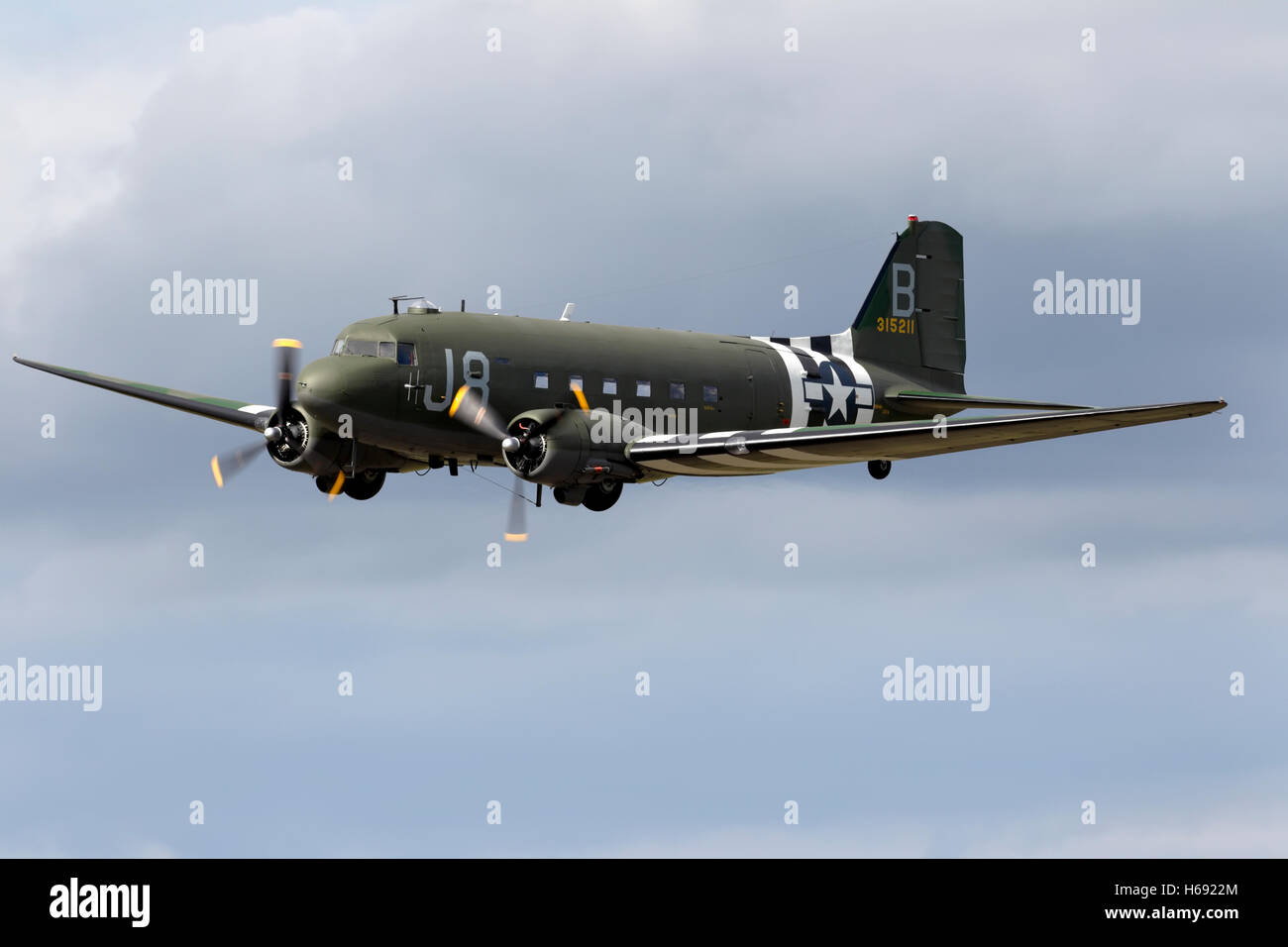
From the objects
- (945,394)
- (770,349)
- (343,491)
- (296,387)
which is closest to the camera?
(296,387)

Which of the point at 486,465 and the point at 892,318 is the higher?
the point at 892,318

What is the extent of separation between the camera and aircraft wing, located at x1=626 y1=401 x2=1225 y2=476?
103ft

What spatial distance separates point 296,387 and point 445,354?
2951 millimetres

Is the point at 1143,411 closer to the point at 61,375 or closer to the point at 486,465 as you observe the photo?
the point at 486,465

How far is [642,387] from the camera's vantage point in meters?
36.3

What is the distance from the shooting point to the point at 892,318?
144 feet

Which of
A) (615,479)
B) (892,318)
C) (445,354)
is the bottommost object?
(615,479)

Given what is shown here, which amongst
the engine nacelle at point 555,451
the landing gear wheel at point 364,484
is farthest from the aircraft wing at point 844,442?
the landing gear wheel at point 364,484

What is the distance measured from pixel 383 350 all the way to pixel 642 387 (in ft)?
18.4

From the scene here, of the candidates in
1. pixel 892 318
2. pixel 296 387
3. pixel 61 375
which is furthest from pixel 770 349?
pixel 61 375

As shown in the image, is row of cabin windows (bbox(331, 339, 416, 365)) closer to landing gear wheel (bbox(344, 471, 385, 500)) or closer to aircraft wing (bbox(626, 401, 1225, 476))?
landing gear wheel (bbox(344, 471, 385, 500))

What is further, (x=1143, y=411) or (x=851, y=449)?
(x=851, y=449)

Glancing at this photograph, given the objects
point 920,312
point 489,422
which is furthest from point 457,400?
point 920,312

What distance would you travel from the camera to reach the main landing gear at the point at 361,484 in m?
36.3
